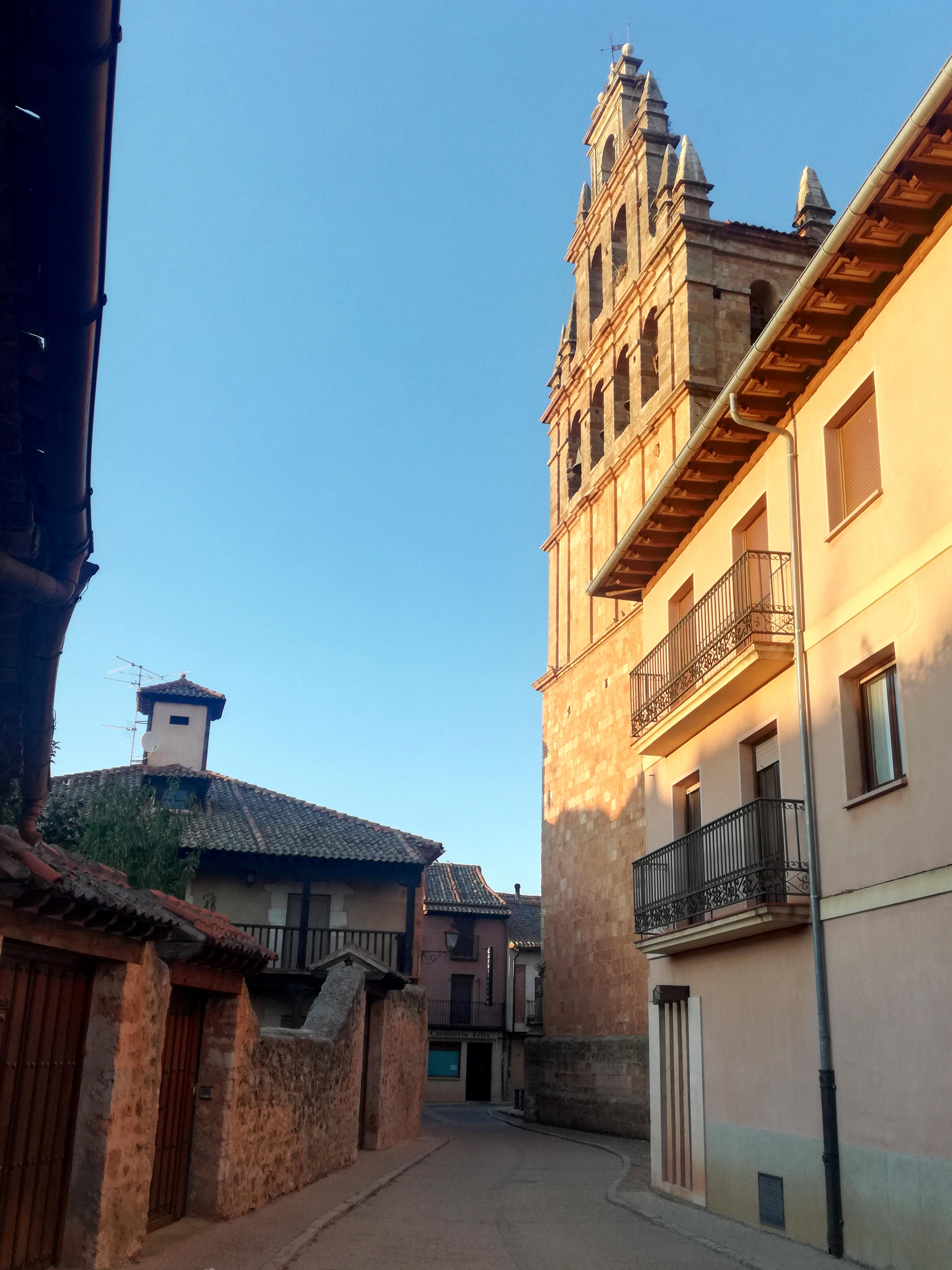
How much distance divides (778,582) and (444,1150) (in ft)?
43.4

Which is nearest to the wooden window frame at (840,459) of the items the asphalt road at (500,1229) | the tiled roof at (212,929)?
the asphalt road at (500,1229)

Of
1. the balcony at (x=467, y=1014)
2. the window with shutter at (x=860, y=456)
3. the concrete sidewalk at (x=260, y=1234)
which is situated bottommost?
the concrete sidewalk at (x=260, y=1234)

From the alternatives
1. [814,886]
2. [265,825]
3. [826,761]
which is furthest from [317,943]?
[826,761]

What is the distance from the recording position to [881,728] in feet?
33.7

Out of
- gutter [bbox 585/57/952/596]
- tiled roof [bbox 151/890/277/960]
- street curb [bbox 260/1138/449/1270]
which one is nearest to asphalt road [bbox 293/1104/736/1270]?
street curb [bbox 260/1138/449/1270]

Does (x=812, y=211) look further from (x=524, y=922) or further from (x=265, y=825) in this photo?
(x=524, y=922)

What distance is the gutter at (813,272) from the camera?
8633 mm

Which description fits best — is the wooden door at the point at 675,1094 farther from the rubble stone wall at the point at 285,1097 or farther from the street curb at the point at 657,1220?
the rubble stone wall at the point at 285,1097

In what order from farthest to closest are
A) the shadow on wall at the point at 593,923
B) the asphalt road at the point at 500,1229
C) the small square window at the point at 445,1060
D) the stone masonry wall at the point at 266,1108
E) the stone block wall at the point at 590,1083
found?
1. the small square window at the point at 445,1060
2. the shadow on wall at the point at 593,923
3. the stone block wall at the point at 590,1083
4. the stone masonry wall at the point at 266,1108
5. the asphalt road at the point at 500,1229

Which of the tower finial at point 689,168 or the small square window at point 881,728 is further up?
the tower finial at point 689,168

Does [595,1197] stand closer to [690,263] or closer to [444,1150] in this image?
[444,1150]

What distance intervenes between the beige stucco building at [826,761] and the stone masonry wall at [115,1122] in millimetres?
5593

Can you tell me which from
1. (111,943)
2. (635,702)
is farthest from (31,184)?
(635,702)

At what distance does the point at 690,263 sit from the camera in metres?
25.7
